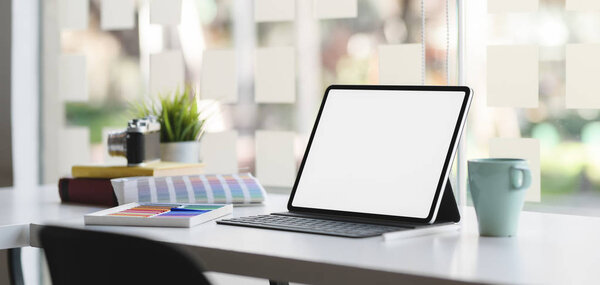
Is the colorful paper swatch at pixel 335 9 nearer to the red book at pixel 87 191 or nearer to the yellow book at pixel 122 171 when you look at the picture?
the yellow book at pixel 122 171

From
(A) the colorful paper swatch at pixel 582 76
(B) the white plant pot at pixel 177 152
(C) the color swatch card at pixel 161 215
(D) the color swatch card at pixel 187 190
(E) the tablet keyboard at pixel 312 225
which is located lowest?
(E) the tablet keyboard at pixel 312 225

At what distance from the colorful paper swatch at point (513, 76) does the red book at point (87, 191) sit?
932 millimetres

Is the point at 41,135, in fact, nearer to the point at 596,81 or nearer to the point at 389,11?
the point at 389,11

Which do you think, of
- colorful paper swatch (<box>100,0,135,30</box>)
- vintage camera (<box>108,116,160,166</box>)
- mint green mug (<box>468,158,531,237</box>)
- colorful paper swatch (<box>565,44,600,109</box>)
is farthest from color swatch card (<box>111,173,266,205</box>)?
colorful paper swatch (<box>100,0,135,30</box>)

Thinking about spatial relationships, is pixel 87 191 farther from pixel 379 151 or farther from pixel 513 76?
pixel 513 76

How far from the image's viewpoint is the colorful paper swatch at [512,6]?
1834 mm

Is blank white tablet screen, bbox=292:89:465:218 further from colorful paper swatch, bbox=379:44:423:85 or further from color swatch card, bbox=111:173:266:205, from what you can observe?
colorful paper swatch, bbox=379:44:423:85

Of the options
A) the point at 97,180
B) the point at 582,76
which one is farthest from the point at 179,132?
the point at 582,76

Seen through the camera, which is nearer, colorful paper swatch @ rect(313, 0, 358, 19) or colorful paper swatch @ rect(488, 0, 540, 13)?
colorful paper swatch @ rect(488, 0, 540, 13)

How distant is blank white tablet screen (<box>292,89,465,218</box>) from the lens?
4.29 feet

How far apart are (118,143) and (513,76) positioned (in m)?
0.96

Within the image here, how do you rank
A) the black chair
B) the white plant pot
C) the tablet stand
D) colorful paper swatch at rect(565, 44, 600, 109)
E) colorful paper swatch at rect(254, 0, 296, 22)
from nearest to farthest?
the black chair, the tablet stand, colorful paper swatch at rect(565, 44, 600, 109), the white plant pot, colorful paper swatch at rect(254, 0, 296, 22)

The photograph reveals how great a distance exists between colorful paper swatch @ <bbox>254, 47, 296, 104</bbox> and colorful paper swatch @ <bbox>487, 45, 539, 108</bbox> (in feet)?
1.97

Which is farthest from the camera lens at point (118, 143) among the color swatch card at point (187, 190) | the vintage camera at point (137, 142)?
the color swatch card at point (187, 190)
